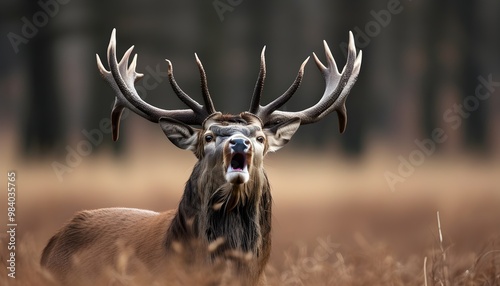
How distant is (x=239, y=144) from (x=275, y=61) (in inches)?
388

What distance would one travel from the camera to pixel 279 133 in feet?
17.3

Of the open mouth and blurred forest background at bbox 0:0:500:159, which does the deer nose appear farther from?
blurred forest background at bbox 0:0:500:159

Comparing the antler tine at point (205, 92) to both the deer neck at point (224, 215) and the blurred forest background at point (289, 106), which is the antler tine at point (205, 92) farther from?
the blurred forest background at point (289, 106)

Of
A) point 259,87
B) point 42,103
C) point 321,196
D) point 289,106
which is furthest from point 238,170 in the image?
point 289,106

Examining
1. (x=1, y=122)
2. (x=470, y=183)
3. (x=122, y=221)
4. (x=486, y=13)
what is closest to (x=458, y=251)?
(x=122, y=221)

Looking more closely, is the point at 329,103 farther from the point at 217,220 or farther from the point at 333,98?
the point at 217,220

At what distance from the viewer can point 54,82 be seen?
12180 mm

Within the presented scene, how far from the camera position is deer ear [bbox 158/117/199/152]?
17.0 feet

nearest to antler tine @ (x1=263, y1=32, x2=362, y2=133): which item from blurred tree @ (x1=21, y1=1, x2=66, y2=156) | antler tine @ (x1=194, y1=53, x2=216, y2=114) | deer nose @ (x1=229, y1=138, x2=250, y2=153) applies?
antler tine @ (x1=194, y1=53, x2=216, y2=114)

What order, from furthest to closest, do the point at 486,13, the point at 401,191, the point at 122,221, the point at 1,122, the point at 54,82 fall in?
the point at 486,13
the point at 54,82
the point at 1,122
the point at 401,191
the point at 122,221

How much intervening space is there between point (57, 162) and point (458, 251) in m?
5.06

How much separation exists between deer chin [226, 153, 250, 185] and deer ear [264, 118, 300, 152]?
66 centimetres

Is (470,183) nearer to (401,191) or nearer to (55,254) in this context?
(401,191)

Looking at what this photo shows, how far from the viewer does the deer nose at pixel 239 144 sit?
4.55m
